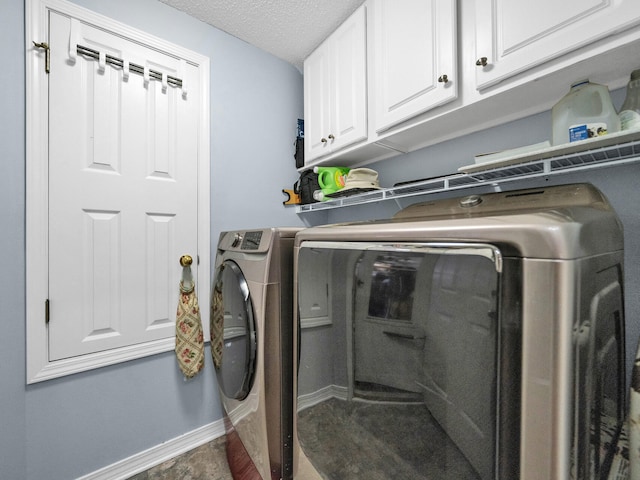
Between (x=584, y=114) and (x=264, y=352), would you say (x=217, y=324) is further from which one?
(x=584, y=114)

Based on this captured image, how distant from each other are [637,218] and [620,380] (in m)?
0.56

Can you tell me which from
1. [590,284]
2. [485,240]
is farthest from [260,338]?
[590,284]

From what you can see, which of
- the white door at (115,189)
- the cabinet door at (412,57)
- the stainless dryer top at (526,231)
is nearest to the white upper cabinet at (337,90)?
the cabinet door at (412,57)

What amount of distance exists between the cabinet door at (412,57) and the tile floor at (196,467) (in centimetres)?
206

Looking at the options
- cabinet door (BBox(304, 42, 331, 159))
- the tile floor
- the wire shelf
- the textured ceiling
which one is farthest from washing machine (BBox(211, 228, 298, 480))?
the textured ceiling

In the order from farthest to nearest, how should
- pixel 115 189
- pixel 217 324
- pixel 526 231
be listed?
pixel 217 324 → pixel 115 189 → pixel 526 231

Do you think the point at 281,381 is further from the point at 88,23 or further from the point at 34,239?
the point at 88,23

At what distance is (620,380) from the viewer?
2.57 feet

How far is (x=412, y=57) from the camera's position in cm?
128

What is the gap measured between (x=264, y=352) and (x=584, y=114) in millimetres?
1404

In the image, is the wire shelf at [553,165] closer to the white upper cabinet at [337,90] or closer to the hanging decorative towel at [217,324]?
the white upper cabinet at [337,90]

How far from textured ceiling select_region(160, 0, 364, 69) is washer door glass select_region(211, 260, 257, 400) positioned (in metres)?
1.51

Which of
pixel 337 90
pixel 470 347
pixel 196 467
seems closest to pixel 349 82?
pixel 337 90

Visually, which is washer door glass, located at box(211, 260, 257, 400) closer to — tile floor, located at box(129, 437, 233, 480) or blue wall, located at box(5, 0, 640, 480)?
blue wall, located at box(5, 0, 640, 480)
